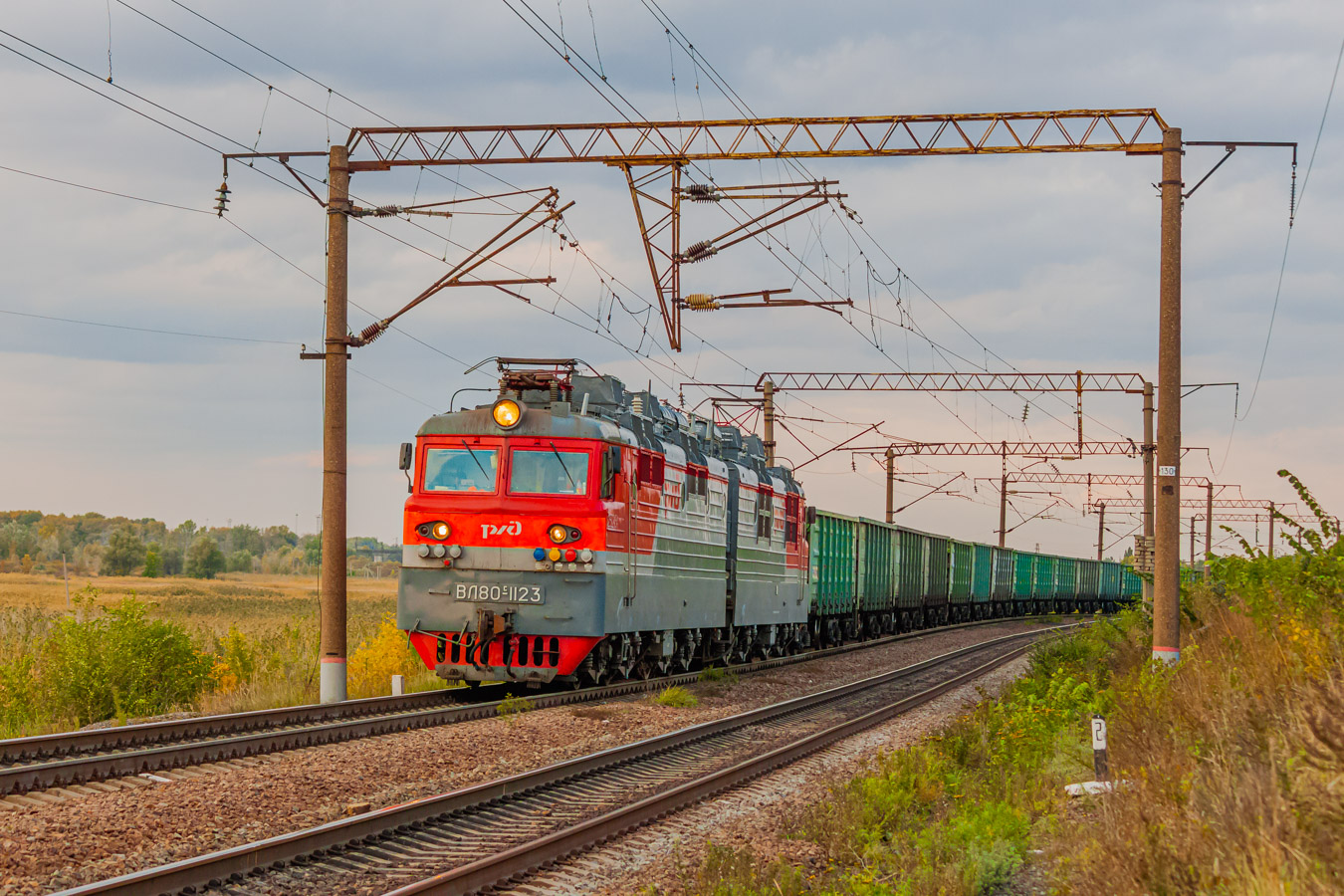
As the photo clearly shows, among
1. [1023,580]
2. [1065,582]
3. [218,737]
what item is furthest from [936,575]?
[218,737]

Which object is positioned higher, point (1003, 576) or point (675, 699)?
point (675, 699)

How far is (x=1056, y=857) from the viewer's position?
7.63 metres

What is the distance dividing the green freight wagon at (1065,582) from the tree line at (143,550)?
1718 inches

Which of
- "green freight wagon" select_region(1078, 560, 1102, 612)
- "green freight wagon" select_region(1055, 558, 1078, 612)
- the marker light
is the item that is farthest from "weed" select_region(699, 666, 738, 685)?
"green freight wagon" select_region(1078, 560, 1102, 612)

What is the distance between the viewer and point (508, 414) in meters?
16.5

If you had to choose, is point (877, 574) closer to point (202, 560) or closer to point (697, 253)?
point (697, 253)

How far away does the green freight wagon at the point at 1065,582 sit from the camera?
2496 inches

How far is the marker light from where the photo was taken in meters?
16.5

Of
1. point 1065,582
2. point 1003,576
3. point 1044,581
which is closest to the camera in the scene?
point 1003,576

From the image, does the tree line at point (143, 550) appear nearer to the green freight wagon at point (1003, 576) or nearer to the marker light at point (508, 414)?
the green freight wagon at point (1003, 576)

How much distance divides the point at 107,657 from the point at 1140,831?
13036 mm

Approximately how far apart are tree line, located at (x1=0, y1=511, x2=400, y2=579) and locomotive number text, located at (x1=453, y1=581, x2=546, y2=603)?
63.8m

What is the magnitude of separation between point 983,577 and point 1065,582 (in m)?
15.4

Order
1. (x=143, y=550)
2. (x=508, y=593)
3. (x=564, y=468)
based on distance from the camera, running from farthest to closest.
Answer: (x=143, y=550) → (x=564, y=468) → (x=508, y=593)
